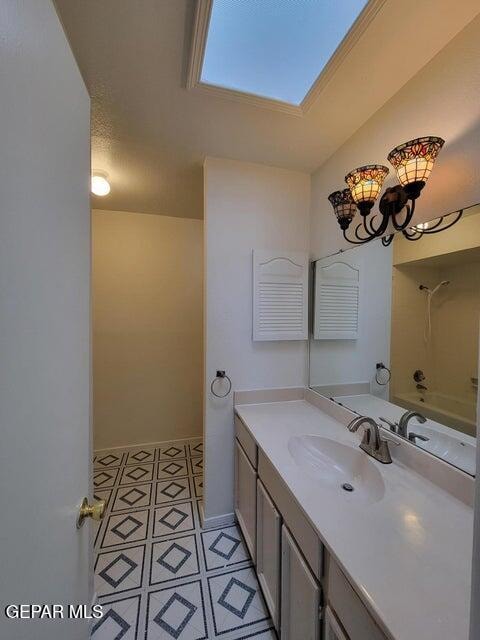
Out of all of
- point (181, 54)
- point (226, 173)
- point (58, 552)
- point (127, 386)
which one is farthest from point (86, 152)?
point (127, 386)

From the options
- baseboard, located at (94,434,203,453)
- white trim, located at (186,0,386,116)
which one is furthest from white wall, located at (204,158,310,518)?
baseboard, located at (94,434,203,453)

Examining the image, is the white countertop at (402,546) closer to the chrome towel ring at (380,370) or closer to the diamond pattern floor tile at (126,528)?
the chrome towel ring at (380,370)

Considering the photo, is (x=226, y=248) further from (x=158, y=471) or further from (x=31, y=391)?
(x=158, y=471)

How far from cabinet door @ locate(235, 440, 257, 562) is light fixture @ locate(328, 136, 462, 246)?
4.54ft

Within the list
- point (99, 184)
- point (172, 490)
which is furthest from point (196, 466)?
point (99, 184)

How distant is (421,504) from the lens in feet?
2.96

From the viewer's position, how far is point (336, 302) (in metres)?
1.74

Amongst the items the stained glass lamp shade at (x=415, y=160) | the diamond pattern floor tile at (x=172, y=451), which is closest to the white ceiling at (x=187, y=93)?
the stained glass lamp shade at (x=415, y=160)

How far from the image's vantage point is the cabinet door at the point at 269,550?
3.61ft

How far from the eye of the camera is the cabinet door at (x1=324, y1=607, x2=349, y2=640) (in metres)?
0.69

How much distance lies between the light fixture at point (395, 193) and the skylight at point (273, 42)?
46 centimetres

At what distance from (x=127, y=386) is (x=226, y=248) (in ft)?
6.06

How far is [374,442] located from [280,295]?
39.6 inches

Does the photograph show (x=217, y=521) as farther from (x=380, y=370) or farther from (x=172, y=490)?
(x=380, y=370)
